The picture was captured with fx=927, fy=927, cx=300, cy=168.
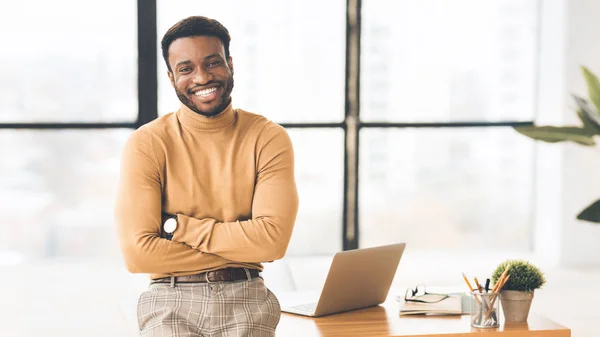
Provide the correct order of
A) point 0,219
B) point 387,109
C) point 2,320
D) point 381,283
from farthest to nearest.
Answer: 1. point 387,109
2. point 0,219
3. point 2,320
4. point 381,283

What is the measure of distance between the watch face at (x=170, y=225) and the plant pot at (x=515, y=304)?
1.03 meters

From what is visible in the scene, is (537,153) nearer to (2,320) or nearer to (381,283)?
(381,283)

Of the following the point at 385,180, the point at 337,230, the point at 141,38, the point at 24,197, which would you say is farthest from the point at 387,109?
the point at 24,197

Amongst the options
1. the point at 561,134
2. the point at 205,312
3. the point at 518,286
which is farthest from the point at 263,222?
the point at 561,134

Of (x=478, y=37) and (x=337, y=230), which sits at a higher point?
(x=478, y=37)

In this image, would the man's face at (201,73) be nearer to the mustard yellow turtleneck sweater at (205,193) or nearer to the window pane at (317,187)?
the mustard yellow turtleneck sweater at (205,193)

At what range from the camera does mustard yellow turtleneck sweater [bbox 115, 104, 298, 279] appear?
2.67m

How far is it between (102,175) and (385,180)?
4.88 ft

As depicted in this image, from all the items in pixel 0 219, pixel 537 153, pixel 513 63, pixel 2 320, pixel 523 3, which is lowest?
pixel 2 320

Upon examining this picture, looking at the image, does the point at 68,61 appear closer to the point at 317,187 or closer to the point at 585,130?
the point at 317,187

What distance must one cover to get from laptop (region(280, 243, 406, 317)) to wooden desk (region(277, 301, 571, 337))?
4 cm

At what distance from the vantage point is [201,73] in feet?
9.02

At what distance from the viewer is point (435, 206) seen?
16.6 feet

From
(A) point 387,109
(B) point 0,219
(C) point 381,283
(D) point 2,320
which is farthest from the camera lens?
(A) point 387,109
